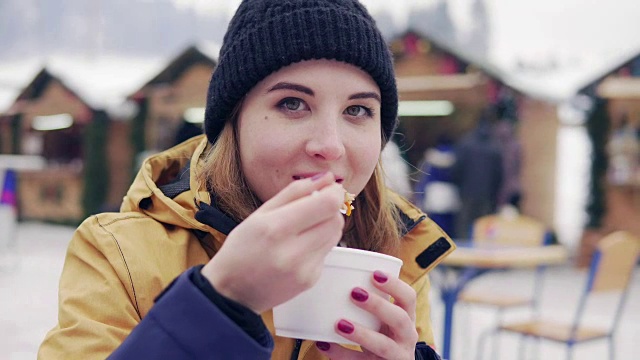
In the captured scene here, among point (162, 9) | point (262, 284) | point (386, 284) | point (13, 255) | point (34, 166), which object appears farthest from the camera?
point (162, 9)

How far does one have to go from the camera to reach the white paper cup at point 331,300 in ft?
2.84

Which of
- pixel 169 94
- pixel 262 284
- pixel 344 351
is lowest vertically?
pixel 169 94

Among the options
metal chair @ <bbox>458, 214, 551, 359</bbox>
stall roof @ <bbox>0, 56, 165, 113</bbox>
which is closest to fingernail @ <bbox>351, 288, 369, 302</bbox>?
metal chair @ <bbox>458, 214, 551, 359</bbox>

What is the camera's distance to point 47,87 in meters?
15.1

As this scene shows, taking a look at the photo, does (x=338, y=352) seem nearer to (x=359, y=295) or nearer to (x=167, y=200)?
(x=359, y=295)

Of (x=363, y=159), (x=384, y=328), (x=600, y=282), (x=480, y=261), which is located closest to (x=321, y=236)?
(x=384, y=328)

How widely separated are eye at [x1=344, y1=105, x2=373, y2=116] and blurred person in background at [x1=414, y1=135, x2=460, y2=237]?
700 centimetres

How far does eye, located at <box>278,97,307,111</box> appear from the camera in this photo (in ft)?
3.54

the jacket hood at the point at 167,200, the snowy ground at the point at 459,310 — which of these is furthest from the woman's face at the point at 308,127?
the snowy ground at the point at 459,310

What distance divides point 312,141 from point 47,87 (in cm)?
1588

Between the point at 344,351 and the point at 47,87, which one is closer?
the point at 344,351

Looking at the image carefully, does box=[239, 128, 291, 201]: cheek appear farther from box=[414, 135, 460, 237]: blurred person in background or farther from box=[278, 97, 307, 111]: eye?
box=[414, 135, 460, 237]: blurred person in background

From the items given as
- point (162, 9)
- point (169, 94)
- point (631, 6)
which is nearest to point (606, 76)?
point (631, 6)

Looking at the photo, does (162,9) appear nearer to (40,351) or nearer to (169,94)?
(169,94)
